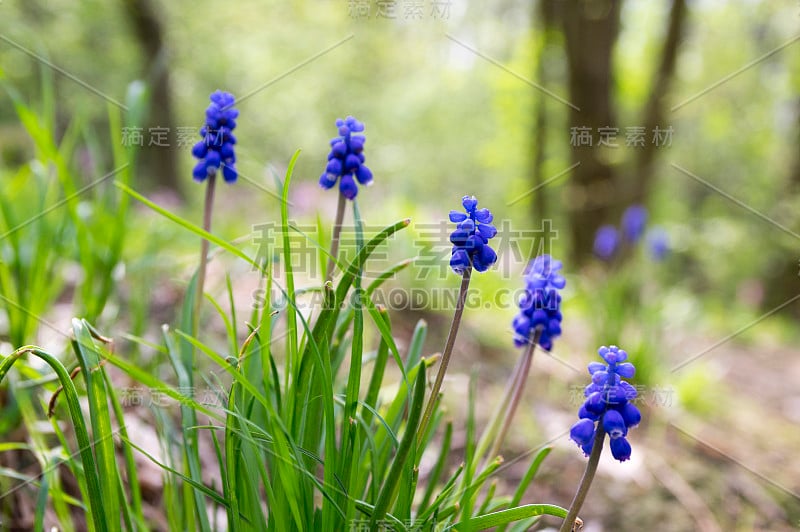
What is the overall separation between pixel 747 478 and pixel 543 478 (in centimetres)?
124

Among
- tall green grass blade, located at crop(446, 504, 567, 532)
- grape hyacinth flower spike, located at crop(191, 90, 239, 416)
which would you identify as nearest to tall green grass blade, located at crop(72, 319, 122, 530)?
grape hyacinth flower spike, located at crop(191, 90, 239, 416)

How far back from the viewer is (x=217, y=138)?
1.84m

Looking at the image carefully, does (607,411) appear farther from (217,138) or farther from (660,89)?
(660,89)

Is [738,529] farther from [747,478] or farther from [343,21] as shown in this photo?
[343,21]

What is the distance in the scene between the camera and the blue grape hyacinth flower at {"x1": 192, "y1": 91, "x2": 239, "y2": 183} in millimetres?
1805

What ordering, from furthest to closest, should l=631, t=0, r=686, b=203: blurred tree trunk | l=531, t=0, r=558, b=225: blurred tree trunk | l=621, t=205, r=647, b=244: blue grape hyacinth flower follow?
l=531, t=0, r=558, b=225: blurred tree trunk < l=631, t=0, r=686, b=203: blurred tree trunk < l=621, t=205, r=647, b=244: blue grape hyacinth flower

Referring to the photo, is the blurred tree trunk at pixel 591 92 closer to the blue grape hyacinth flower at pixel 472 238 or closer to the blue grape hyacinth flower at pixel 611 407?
the blue grape hyacinth flower at pixel 472 238

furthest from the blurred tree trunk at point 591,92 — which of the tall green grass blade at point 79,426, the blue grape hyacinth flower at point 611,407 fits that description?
the tall green grass blade at point 79,426

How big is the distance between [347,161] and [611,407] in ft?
3.16

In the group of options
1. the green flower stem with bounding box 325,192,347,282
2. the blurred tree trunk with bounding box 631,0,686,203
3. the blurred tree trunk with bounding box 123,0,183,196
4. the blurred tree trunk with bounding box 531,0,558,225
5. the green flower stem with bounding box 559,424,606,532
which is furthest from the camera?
the blurred tree trunk with bounding box 123,0,183,196

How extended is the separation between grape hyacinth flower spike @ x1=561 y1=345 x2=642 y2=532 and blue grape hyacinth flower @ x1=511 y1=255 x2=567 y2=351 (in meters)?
0.53

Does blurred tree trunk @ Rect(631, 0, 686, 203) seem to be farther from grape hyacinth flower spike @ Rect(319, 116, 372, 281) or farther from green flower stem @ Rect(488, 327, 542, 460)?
grape hyacinth flower spike @ Rect(319, 116, 372, 281)

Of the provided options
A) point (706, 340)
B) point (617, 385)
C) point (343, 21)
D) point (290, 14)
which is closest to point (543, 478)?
point (617, 385)

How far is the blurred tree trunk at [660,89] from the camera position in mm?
7742
